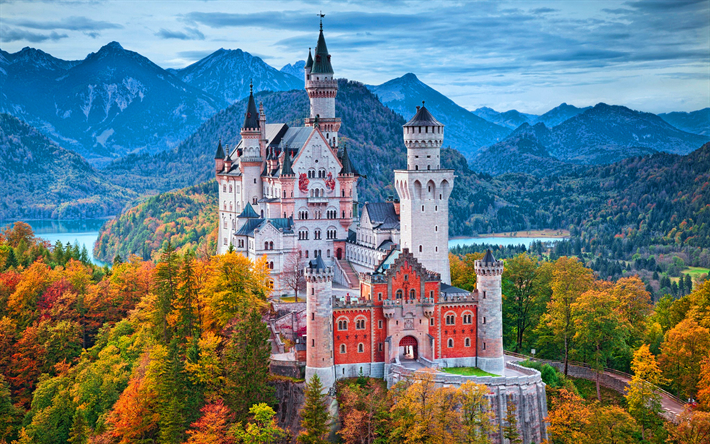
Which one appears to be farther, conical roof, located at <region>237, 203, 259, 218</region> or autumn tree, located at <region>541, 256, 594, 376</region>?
conical roof, located at <region>237, 203, 259, 218</region>

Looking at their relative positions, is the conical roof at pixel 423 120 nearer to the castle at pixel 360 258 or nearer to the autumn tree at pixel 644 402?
the castle at pixel 360 258

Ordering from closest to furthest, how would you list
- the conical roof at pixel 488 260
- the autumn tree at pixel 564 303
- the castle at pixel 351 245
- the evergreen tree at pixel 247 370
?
the evergreen tree at pixel 247 370 → the castle at pixel 351 245 → the conical roof at pixel 488 260 → the autumn tree at pixel 564 303

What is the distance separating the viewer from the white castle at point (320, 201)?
7650cm

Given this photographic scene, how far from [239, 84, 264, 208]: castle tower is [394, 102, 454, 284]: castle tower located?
30.4m

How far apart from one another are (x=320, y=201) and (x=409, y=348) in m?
30.0

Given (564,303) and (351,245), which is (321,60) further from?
(564,303)

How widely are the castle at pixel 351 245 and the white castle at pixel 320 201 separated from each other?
122 mm

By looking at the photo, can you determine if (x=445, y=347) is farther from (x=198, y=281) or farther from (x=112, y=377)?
(x=112, y=377)

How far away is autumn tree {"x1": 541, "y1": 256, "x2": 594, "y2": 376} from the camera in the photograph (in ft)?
261

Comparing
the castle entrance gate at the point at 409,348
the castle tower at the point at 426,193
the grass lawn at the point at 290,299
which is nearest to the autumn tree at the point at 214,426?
the castle entrance gate at the point at 409,348

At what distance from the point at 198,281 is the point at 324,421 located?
841 inches

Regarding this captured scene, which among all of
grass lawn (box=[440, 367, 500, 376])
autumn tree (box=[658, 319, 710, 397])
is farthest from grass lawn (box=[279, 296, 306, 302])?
autumn tree (box=[658, 319, 710, 397])

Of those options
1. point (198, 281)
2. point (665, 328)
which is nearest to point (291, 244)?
point (198, 281)

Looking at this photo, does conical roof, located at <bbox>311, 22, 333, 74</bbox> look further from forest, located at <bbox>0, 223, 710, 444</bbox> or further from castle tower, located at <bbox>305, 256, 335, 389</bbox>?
castle tower, located at <bbox>305, 256, 335, 389</bbox>
